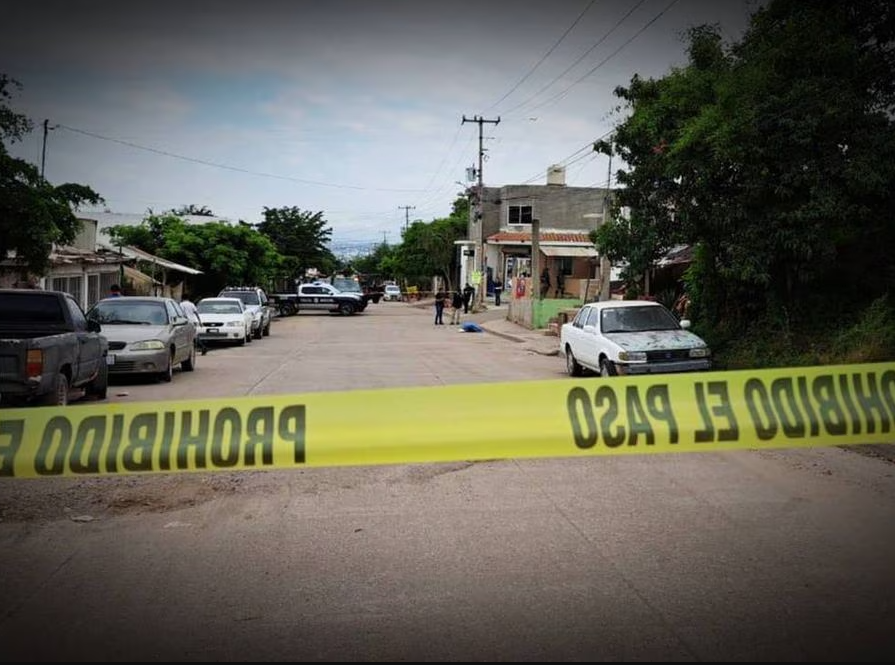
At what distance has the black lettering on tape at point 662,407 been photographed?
494 cm

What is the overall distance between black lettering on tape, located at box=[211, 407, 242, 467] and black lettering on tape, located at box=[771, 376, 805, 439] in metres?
3.21

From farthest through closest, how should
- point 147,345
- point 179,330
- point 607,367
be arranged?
point 179,330 → point 147,345 → point 607,367

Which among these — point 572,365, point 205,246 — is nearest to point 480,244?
point 205,246

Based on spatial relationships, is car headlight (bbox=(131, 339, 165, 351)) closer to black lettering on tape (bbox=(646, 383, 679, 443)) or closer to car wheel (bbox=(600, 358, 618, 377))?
car wheel (bbox=(600, 358, 618, 377))

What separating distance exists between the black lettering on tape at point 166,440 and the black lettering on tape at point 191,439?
49mm

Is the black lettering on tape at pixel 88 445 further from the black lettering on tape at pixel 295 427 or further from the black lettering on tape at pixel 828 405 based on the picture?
the black lettering on tape at pixel 828 405

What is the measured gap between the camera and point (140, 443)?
4.72 metres

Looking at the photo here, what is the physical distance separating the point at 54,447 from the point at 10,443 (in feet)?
0.82

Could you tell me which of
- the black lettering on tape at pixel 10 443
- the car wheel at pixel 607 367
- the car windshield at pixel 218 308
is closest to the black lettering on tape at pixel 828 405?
the black lettering on tape at pixel 10 443

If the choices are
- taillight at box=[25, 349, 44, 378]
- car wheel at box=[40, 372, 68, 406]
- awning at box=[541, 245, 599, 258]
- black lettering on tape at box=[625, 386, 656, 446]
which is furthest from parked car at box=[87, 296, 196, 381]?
awning at box=[541, 245, 599, 258]

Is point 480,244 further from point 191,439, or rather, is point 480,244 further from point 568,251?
point 191,439

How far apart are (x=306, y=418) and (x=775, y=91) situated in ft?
41.0

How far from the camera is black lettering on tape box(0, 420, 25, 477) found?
15.1 feet

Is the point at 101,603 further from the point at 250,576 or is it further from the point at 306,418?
the point at 306,418
